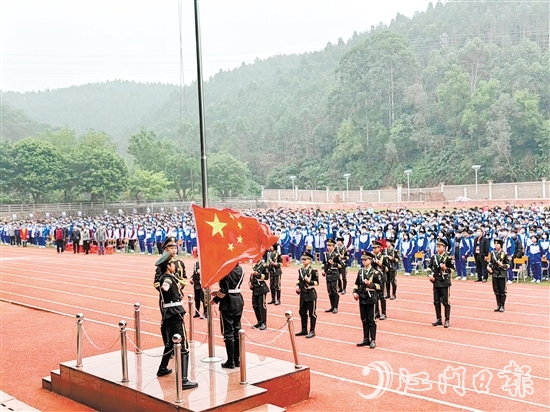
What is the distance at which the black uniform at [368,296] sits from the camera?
1000cm

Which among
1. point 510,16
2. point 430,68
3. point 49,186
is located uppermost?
point 510,16

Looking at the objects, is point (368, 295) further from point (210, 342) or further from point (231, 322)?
point (210, 342)

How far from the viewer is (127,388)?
7.38 m

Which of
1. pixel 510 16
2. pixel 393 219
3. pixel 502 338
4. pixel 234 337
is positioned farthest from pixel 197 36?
pixel 510 16

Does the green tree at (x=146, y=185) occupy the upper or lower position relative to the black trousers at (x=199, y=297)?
upper

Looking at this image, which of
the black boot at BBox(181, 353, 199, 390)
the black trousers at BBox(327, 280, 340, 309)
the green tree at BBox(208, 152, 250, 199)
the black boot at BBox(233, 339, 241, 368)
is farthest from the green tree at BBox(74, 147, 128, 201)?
the black boot at BBox(181, 353, 199, 390)

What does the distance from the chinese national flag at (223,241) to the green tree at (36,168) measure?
5218cm

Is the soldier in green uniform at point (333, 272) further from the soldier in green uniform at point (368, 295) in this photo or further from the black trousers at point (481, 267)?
the black trousers at point (481, 267)

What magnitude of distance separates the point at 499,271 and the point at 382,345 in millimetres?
3956

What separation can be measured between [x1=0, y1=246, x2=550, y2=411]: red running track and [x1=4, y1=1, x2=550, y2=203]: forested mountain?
3183cm

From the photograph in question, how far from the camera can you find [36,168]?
56.0 meters

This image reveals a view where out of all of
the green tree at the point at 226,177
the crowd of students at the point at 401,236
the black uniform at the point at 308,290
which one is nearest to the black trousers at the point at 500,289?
the crowd of students at the point at 401,236

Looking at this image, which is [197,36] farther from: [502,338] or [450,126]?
[450,126]

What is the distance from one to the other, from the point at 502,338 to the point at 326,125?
77719mm
